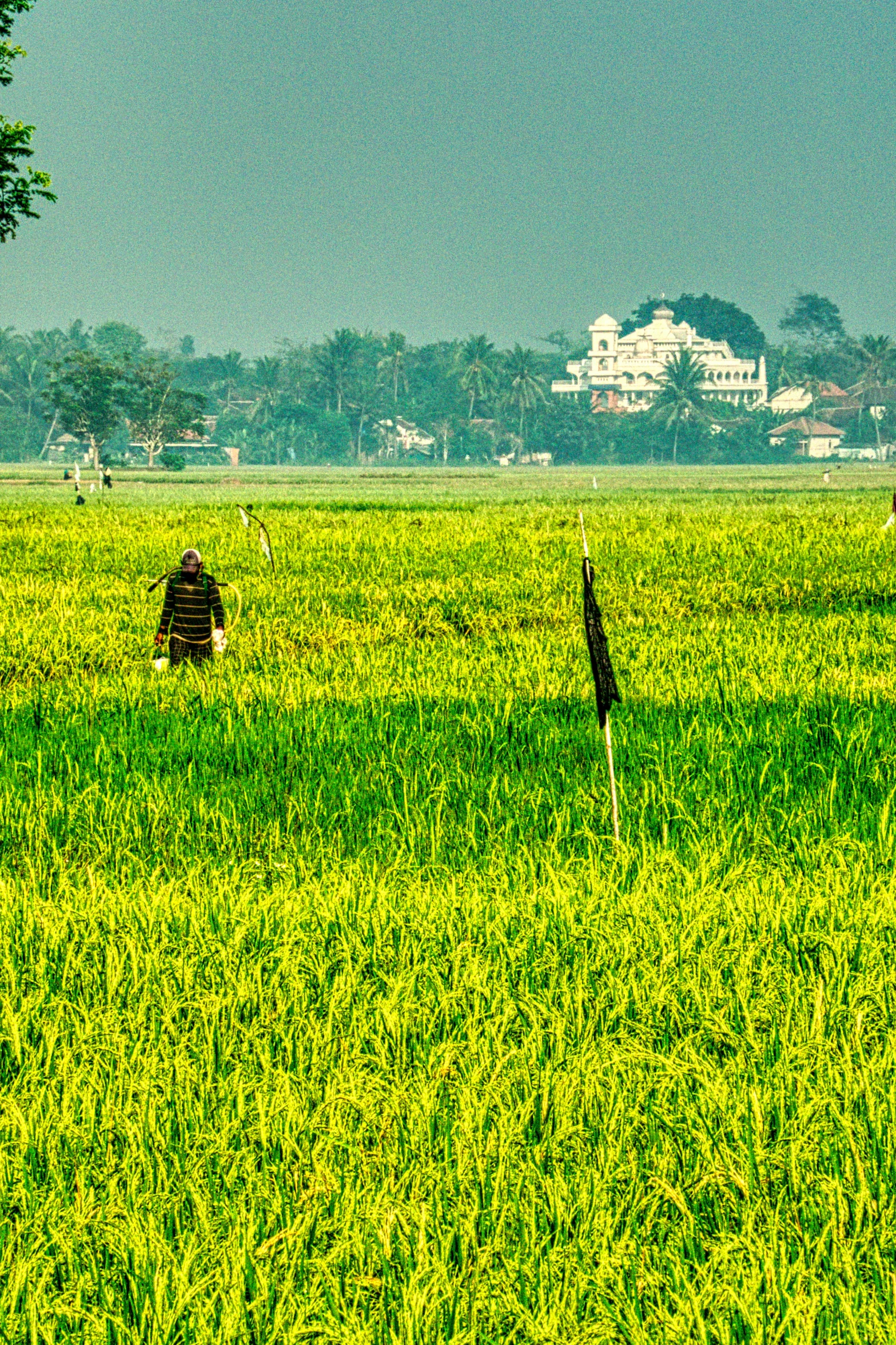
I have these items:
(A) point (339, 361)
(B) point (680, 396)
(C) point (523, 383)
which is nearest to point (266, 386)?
(A) point (339, 361)

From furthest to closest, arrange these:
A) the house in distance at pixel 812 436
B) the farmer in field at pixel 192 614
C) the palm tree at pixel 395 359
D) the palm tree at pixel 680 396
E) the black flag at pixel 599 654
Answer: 1. the palm tree at pixel 395 359
2. the house in distance at pixel 812 436
3. the palm tree at pixel 680 396
4. the farmer in field at pixel 192 614
5. the black flag at pixel 599 654

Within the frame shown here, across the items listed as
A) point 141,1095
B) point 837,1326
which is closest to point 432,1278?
point 837,1326

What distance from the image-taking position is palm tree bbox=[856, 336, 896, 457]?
6201 inches

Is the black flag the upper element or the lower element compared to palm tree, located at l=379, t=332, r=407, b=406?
lower

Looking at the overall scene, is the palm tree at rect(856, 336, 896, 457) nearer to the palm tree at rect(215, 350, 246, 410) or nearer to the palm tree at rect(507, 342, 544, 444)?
the palm tree at rect(507, 342, 544, 444)

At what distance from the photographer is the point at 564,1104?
291 centimetres

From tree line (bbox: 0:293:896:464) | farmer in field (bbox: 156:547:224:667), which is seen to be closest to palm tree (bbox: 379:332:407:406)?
tree line (bbox: 0:293:896:464)

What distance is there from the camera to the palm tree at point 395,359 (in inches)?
6860

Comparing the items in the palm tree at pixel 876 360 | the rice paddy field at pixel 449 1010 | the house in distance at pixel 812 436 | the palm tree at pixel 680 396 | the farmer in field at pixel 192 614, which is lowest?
the rice paddy field at pixel 449 1010

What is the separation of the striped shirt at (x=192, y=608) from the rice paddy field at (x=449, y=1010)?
637 millimetres

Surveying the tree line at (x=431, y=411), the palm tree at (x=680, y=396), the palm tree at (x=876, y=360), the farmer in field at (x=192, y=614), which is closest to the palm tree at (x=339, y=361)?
the tree line at (x=431, y=411)

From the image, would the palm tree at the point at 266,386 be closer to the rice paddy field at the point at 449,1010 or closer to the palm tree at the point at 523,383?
the palm tree at the point at 523,383

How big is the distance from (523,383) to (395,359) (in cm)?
3033

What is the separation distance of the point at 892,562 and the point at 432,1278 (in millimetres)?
16294
